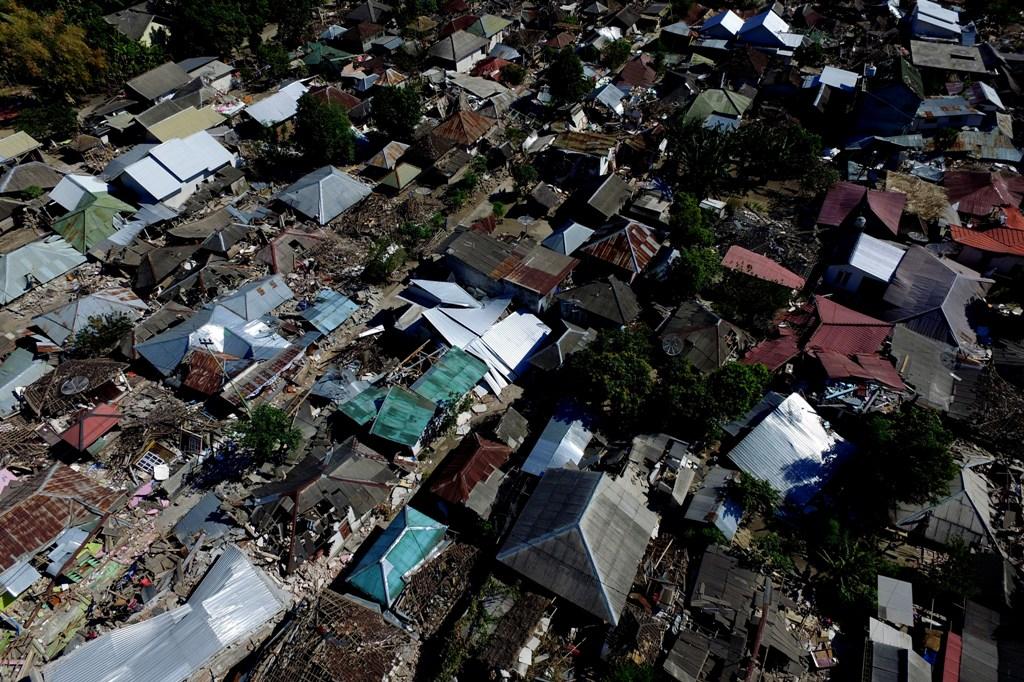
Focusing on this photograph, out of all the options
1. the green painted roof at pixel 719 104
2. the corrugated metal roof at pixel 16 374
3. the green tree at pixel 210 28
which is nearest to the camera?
the corrugated metal roof at pixel 16 374

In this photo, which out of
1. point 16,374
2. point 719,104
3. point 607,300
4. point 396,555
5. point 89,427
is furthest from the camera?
point 719,104

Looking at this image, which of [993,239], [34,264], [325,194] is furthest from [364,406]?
[993,239]

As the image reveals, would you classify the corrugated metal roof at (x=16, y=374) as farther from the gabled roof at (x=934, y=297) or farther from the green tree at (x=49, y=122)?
the gabled roof at (x=934, y=297)

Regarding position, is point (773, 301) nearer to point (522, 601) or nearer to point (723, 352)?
point (723, 352)

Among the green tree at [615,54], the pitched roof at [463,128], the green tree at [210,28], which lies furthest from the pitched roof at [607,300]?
the green tree at [210,28]

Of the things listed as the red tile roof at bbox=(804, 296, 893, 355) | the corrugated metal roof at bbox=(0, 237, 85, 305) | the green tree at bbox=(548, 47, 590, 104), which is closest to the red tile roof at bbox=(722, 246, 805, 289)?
the red tile roof at bbox=(804, 296, 893, 355)

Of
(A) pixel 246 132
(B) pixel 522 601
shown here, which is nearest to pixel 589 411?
(B) pixel 522 601

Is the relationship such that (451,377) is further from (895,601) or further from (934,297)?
(934,297)
